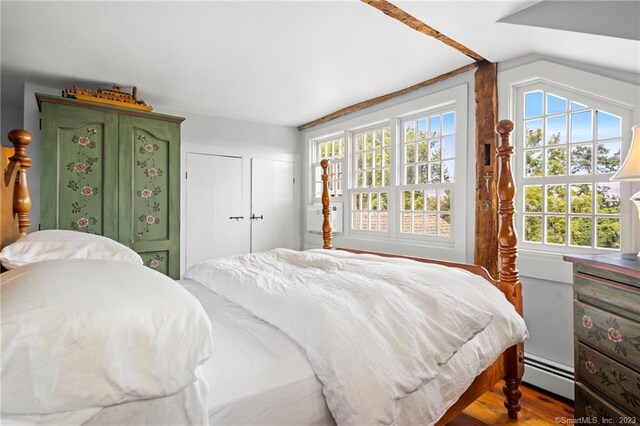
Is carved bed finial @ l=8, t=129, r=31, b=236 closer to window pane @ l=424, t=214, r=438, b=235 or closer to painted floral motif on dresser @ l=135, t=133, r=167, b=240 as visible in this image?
painted floral motif on dresser @ l=135, t=133, r=167, b=240

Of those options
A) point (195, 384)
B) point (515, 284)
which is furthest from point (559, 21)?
point (195, 384)

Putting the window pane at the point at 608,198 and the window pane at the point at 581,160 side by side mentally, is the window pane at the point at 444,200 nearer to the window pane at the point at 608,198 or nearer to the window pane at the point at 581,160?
the window pane at the point at 581,160

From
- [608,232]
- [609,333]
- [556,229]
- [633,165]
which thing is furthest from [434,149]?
[609,333]

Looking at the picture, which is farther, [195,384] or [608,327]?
[608,327]

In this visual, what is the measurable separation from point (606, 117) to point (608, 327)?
1.54 m

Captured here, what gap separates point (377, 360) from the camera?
1062 millimetres

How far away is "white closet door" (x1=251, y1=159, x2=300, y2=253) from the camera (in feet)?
15.5

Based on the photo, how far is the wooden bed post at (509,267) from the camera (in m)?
1.89

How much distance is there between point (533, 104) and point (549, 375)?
78.9 inches

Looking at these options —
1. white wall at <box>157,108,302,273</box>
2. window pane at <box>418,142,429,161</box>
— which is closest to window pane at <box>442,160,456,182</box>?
window pane at <box>418,142,429,161</box>

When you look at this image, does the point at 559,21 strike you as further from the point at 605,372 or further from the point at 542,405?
the point at 542,405

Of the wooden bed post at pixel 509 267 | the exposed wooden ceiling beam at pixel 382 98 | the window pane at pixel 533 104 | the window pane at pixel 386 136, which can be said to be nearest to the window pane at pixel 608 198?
the window pane at pixel 533 104

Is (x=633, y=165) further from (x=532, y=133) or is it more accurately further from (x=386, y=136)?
(x=386, y=136)

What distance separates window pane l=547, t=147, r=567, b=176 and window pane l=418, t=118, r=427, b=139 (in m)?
1.17
